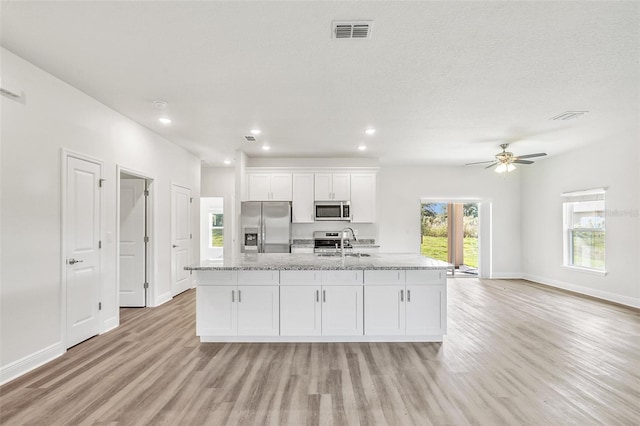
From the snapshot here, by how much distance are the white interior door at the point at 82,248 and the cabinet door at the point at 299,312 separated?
2.22 m

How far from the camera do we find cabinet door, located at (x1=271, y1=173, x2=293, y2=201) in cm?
666

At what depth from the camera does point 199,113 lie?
4086mm

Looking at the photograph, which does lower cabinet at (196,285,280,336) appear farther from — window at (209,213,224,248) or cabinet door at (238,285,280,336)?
window at (209,213,224,248)

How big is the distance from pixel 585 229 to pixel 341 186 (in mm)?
4743

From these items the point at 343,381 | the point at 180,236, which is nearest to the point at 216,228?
the point at 180,236

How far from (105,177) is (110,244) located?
848 millimetres

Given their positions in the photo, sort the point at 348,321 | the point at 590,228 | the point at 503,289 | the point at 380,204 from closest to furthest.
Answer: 1. the point at 348,321
2. the point at 590,228
3. the point at 503,289
4. the point at 380,204

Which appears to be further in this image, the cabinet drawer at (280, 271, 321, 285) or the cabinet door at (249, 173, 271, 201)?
the cabinet door at (249, 173, 271, 201)

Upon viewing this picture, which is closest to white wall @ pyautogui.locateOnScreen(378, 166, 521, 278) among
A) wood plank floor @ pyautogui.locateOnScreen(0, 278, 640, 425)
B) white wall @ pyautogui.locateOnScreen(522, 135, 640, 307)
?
white wall @ pyautogui.locateOnScreen(522, 135, 640, 307)

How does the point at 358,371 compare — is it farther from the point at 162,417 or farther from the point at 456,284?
the point at 456,284

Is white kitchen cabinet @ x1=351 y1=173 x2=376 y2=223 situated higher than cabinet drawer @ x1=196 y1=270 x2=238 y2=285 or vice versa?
white kitchen cabinet @ x1=351 y1=173 x2=376 y2=223

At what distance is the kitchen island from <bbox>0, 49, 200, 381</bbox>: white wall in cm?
137

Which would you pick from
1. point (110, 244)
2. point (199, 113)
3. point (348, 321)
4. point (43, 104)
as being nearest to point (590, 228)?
point (348, 321)

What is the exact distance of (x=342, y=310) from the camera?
351cm
